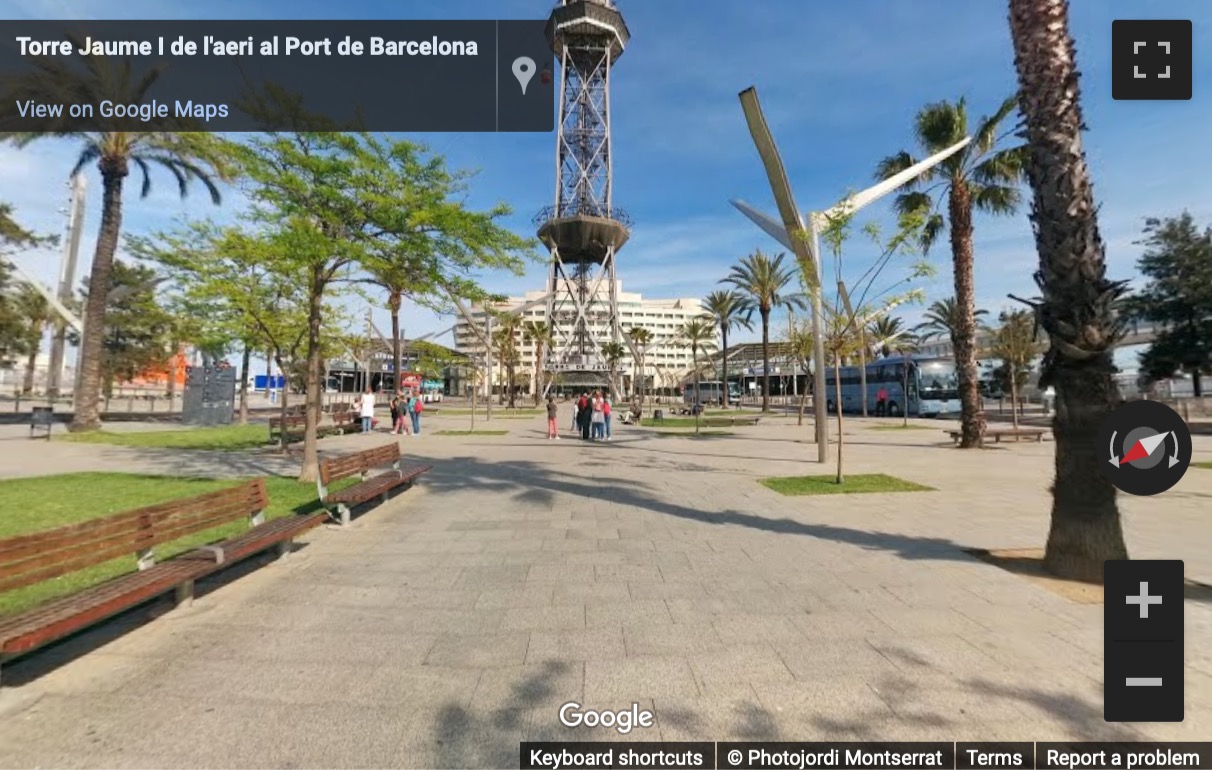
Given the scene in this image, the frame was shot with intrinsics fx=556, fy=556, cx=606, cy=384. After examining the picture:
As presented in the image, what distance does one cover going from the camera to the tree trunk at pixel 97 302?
65.1 feet

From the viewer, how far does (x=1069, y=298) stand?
493cm

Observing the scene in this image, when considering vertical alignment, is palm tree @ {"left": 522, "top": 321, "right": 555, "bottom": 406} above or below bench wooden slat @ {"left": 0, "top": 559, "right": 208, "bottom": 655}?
above

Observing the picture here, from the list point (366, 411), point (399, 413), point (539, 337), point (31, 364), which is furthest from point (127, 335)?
point (539, 337)

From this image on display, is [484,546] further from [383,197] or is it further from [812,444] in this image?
[812,444]

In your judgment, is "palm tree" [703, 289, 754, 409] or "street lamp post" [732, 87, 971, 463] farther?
"palm tree" [703, 289, 754, 409]

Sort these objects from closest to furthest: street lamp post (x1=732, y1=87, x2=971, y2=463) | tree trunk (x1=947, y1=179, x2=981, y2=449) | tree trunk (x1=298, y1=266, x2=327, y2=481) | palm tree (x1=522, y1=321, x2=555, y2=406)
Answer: tree trunk (x1=298, y1=266, x2=327, y2=481)
street lamp post (x1=732, y1=87, x2=971, y2=463)
tree trunk (x1=947, y1=179, x2=981, y2=449)
palm tree (x1=522, y1=321, x2=555, y2=406)

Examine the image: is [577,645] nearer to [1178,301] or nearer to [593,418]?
[593,418]

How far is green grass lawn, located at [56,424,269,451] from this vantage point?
16281 mm

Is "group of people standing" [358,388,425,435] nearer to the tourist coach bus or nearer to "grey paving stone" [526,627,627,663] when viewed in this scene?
"grey paving stone" [526,627,627,663]
